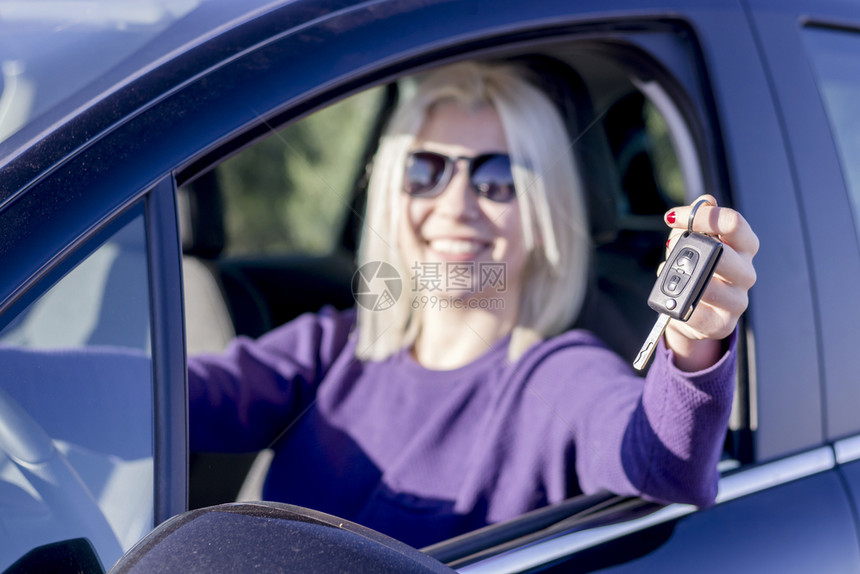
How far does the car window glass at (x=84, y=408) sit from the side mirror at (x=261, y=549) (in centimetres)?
15

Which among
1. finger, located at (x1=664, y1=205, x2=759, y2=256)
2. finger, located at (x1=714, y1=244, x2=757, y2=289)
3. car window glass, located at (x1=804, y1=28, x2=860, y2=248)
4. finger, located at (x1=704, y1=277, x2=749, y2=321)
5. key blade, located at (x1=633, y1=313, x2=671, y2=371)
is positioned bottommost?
key blade, located at (x1=633, y1=313, x2=671, y2=371)

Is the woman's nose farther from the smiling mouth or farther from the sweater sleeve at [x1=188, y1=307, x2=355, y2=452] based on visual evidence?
the sweater sleeve at [x1=188, y1=307, x2=355, y2=452]

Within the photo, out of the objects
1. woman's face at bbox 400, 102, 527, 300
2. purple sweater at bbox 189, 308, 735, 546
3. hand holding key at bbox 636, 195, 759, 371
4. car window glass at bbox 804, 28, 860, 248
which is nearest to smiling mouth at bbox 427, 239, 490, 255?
woman's face at bbox 400, 102, 527, 300

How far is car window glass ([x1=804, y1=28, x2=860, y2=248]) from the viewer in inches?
52.1

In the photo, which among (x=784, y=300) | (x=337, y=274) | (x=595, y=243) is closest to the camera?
(x=784, y=300)

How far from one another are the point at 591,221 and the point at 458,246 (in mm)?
535

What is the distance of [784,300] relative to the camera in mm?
1214

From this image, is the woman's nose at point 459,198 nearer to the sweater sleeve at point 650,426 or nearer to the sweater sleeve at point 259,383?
the sweater sleeve at point 650,426

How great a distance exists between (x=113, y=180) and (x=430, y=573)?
53 cm

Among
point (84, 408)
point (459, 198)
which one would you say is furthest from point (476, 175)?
point (84, 408)

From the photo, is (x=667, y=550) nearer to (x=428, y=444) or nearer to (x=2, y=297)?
(x=428, y=444)

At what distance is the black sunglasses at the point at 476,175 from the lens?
148cm

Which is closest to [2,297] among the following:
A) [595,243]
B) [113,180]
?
[113,180]

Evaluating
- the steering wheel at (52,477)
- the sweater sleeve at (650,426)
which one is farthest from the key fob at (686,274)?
the steering wheel at (52,477)
